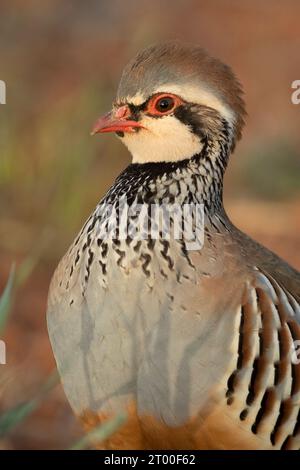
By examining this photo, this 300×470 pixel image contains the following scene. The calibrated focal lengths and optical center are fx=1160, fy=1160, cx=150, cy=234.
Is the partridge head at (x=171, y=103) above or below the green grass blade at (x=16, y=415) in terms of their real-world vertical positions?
above

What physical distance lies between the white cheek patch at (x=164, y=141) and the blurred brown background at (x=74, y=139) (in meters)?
0.58

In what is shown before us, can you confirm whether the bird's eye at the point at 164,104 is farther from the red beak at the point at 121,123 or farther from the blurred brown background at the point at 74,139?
the blurred brown background at the point at 74,139

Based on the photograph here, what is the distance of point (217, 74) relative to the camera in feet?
15.3

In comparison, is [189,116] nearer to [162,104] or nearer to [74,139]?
[162,104]

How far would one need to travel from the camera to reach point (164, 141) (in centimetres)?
460

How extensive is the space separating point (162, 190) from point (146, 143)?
0.65 feet

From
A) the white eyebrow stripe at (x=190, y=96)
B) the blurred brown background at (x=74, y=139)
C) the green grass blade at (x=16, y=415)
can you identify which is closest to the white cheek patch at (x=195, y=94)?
the white eyebrow stripe at (x=190, y=96)

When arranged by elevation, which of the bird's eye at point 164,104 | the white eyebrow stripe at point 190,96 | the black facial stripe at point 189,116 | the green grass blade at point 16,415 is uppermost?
the white eyebrow stripe at point 190,96

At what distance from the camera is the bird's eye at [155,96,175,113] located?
15.1 ft

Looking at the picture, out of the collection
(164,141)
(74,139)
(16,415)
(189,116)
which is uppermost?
(189,116)

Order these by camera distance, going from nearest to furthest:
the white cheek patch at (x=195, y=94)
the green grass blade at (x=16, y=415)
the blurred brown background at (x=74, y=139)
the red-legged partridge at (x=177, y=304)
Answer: the green grass blade at (x=16, y=415) → the red-legged partridge at (x=177, y=304) → the white cheek patch at (x=195, y=94) → the blurred brown background at (x=74, y=139)

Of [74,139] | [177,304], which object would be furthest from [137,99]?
[74,139]

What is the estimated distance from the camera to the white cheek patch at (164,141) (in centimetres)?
460
